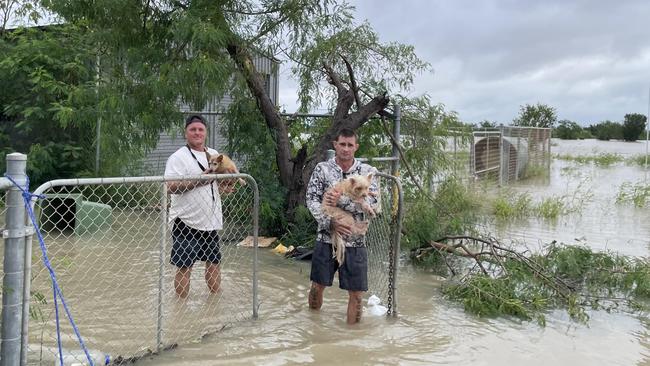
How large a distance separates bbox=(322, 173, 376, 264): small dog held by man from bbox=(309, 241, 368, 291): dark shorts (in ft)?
0.29

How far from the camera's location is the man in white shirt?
5.19m

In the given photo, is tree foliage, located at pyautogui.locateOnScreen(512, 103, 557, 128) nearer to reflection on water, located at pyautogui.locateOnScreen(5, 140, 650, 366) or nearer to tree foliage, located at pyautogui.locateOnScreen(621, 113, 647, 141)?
tree foliage, located at pyautogui.locateOnScreen(621, 113, 647, 141)

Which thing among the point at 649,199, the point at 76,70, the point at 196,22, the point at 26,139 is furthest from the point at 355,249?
the point at 649,199

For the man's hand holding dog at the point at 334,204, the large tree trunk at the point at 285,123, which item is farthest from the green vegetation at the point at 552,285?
the large tree trunk at the point at 285,123

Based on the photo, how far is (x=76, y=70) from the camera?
35.1ft

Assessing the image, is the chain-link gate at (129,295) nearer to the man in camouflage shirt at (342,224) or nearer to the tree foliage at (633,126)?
the man in camouflage shirt at (342,224)

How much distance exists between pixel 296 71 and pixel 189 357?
20.1 ft

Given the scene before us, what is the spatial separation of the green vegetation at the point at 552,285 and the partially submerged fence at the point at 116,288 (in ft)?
3.20

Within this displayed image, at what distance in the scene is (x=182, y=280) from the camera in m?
5.43

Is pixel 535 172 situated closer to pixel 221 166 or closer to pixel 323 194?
pixel 323 194

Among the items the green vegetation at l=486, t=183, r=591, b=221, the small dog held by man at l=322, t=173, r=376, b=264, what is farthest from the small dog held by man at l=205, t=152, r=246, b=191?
the green vegetation at l=486, t=183, r=591, b=221

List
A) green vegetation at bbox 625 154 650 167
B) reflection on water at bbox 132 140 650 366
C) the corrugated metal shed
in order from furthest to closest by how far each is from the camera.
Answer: green vegetation at bbox 625 154 650 167 → the corrugated metal shed → reflection on water at bbox 132 140 650 366

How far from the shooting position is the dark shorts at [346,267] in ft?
16.7

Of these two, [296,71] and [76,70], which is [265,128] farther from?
[76,70]
